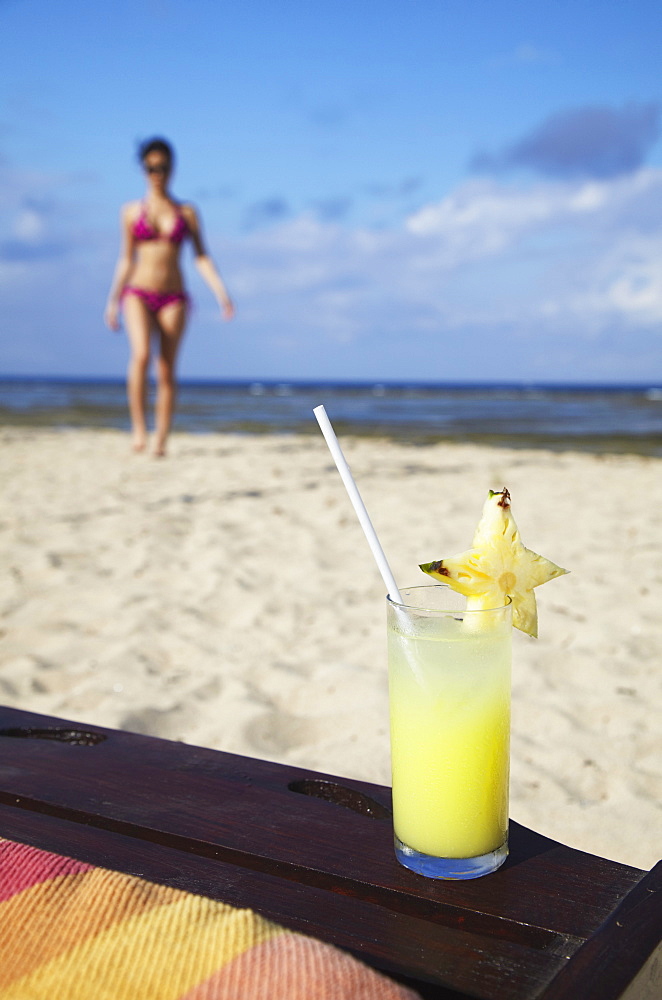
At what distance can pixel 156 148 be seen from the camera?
632 centimetres

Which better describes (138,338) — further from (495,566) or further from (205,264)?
(495,566)

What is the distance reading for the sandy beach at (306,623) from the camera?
206cm

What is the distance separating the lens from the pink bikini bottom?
658 centimetres

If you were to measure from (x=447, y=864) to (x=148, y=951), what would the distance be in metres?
0.38

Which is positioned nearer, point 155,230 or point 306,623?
point 306,623

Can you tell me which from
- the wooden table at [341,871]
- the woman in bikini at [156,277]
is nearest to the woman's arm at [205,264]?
Result: the woman in bikini at [156,277]

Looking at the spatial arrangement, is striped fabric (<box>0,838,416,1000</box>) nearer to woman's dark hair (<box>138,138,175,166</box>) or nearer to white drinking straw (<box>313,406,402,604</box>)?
white drinking straw (<box>313,406,402,604</box>)

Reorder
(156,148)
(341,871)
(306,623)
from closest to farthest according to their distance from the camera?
(341,871)
(306,623)
(156,148)

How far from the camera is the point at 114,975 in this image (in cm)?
60

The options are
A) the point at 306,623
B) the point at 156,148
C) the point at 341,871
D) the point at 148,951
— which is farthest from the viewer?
the point at 156,148

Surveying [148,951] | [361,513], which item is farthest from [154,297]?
[148,951]

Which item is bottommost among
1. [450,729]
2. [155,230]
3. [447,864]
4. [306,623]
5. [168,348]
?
[306,623]

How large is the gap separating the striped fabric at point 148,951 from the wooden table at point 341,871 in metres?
0.12

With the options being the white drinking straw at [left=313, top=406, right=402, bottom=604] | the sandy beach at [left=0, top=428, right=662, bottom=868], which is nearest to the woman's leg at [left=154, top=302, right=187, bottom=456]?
the sandy beach at [left=0, top=428, right=662, bottom=868]
